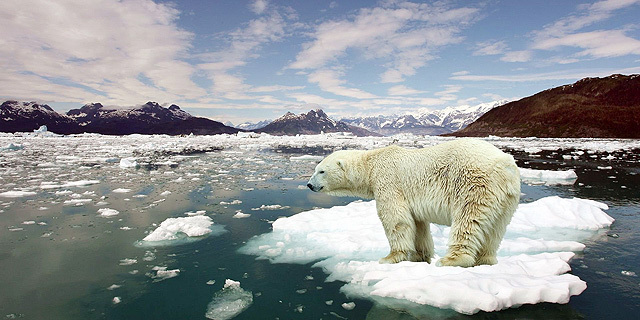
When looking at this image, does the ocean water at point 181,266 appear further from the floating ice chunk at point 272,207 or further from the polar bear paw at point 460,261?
the polar bear paw at point 460,261

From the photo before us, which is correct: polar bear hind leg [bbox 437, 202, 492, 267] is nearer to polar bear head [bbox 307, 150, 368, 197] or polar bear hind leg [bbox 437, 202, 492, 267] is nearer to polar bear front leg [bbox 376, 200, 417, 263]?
polar bear front leg [bbox 376, 200, 417, 263]

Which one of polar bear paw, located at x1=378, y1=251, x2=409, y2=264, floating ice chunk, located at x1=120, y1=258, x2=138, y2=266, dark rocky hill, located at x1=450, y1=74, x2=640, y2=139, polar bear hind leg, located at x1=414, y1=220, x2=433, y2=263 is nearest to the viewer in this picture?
polar bear paw, located at x1=378, y1=251, x2=409, y2=264

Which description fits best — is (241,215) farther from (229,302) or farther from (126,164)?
(126,164)

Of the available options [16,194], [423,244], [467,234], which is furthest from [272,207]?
[16,194]

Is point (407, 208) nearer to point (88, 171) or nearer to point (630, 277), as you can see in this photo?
point (630, 277)

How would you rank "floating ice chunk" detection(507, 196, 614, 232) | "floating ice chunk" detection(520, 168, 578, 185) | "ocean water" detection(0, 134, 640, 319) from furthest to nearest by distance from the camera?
"floating ice chunk" detection(520, 168, 578, 185) → "floating ice chunk" detection(507, 196, 614, 232) → "ocean water" detection(0, 134, 640, 319)

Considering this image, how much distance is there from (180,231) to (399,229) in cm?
486

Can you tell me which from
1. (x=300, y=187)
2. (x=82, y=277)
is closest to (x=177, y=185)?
(x=300, y=187)

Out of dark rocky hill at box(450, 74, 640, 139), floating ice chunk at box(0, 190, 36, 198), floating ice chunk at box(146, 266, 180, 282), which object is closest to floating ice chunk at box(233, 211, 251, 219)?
floating ice chunk at box(146, 266, 180, 282)

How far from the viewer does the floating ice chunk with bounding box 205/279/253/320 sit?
3.94m

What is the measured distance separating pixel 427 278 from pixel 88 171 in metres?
19.3

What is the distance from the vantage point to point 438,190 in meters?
4.39

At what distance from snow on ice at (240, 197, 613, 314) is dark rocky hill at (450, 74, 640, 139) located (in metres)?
108

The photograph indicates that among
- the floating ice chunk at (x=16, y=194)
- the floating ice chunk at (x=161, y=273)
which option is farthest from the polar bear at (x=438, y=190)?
the floating ice chunk at (x=16, y=194)
